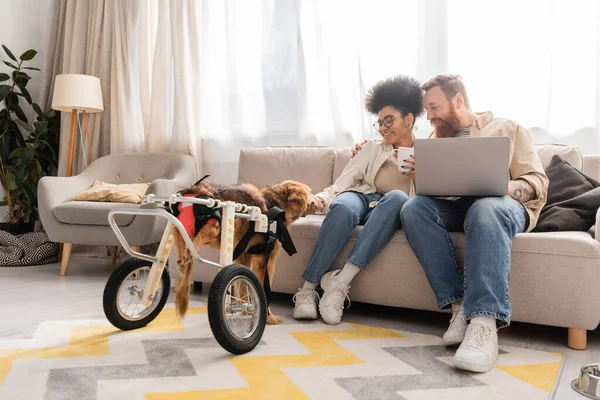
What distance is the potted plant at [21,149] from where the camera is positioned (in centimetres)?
394

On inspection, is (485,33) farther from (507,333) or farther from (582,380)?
(582,380)

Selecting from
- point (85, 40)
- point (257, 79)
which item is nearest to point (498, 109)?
point (257, 79)

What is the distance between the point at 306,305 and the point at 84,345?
76 centimetres

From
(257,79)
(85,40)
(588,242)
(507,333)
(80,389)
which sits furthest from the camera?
(85,40)

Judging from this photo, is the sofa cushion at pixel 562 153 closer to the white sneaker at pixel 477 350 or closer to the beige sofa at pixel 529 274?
the beige sofa at pixel 529 274

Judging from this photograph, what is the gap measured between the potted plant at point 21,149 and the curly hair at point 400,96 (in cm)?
263

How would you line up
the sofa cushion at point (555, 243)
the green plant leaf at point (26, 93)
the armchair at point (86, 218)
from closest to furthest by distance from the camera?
1. the sofa cushion at point (555, 243)
2. the armchair at point (86, 218)
3. the green plant leaf at point (26, 93)

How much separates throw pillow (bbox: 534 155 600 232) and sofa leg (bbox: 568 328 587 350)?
1.21 ft

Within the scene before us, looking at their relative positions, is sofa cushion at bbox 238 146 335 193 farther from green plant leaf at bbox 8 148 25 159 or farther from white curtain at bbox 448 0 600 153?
green plant leaf at bbox 8 148 25 159

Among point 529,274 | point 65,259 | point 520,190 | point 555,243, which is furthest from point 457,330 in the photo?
point 65,259

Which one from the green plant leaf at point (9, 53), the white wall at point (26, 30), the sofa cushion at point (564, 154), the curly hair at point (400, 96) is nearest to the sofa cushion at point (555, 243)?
the sofa cushion at point (564, 154)

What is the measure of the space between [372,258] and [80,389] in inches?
42.4

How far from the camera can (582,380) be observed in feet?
4.66

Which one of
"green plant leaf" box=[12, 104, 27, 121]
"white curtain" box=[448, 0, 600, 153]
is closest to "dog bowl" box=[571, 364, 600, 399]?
"white curtain" box=[448, 0, 600, 153]
